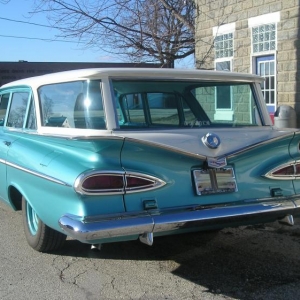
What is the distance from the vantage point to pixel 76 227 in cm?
325

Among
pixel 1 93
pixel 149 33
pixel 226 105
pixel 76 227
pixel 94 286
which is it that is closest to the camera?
pixel 76 227

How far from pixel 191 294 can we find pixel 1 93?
3.64m

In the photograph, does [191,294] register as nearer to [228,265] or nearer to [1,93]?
[228,265]

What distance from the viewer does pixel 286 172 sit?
408 centimetres

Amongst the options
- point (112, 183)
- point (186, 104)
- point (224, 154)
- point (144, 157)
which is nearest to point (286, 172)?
point (224, 154)

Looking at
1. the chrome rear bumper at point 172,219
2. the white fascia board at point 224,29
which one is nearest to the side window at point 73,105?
the chrome rear bumper at point 172,219

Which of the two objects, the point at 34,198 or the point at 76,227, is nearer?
the point at 76,227

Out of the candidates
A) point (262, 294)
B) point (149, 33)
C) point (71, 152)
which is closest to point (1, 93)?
point (71, 152)

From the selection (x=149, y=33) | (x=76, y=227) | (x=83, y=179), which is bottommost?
(x=76, y=227)

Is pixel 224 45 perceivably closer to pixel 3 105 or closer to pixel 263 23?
pixel 263 23

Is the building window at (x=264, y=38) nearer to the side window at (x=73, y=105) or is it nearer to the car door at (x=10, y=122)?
the car door at (x=10, y=122)

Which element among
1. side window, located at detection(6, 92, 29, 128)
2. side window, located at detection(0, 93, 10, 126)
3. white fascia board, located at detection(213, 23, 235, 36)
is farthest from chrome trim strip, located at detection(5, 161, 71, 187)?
white fascia board, located at detection(213, 23, 235, 36)

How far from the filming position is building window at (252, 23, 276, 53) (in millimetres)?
10239

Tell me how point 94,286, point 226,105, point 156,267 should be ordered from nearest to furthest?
point 94,286 → point 156,267 → point 226,105
